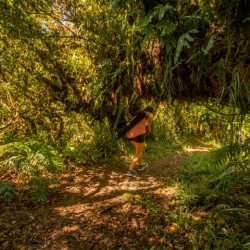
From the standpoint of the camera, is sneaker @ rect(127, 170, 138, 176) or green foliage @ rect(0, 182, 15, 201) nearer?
green foliage @ rect(0, 182, 15, 201)

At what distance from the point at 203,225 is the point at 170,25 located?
241 centimetres

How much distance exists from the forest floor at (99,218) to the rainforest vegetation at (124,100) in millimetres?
22

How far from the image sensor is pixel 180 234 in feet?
9.37

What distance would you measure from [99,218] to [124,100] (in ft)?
7.53

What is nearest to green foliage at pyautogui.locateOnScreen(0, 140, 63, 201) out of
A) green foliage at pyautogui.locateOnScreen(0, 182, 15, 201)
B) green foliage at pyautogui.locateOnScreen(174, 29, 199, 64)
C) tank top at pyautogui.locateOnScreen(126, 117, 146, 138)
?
green foliage at pyautogui.locateOnScreen(0, 182, 15, 201)

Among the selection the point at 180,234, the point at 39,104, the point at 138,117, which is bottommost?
the point at 180,234

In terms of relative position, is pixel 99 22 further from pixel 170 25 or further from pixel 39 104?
pixel 39 104

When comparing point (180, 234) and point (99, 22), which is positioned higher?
point (99, 22)

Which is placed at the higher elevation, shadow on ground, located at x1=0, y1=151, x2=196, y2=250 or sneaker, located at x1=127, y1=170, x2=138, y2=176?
shadow on ground, located at x1=0, y1=151, x2=196, y2=250

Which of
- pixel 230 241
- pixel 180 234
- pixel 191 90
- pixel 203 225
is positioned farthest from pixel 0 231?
pixel 191 90

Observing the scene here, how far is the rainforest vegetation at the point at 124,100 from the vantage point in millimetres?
2279

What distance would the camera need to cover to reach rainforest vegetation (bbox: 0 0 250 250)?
2279mm

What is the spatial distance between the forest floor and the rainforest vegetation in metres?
0.02

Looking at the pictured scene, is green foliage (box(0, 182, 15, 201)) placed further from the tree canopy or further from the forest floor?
the tree canopy
